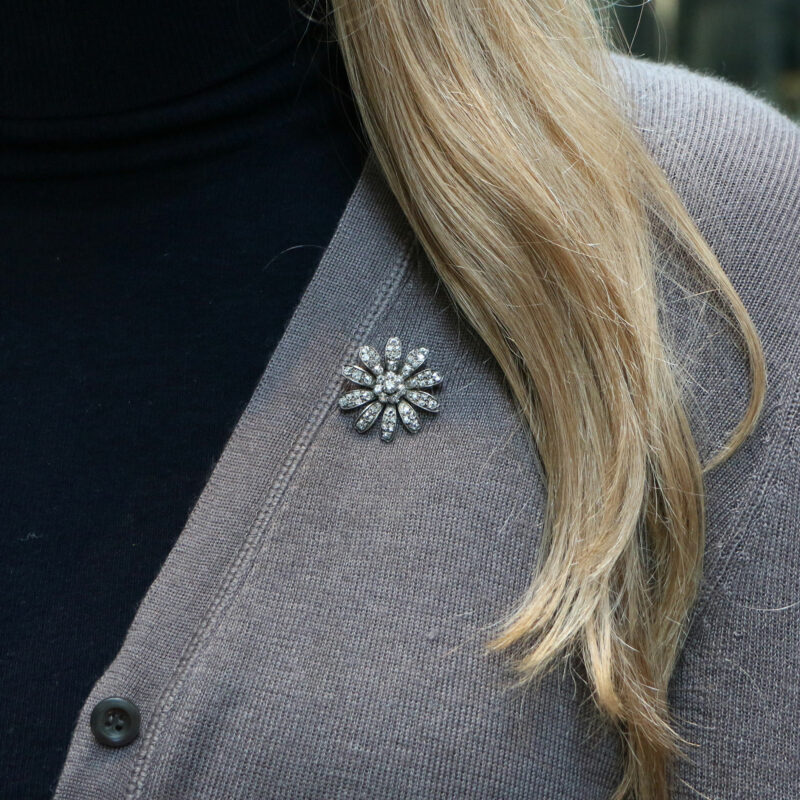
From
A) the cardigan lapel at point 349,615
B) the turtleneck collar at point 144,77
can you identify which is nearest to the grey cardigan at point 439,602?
the cardigan lapel at point 349,615

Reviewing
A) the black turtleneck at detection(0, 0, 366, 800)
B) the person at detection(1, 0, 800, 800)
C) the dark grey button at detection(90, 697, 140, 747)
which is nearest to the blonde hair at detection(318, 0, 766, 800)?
the person at detection(1, 0, 800, 800)

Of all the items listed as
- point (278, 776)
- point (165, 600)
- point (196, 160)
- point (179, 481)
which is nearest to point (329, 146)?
point (196, 160)

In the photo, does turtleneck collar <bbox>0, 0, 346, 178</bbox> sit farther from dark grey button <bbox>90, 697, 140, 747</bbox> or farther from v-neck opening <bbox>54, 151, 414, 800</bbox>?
dark grey button <bbox>90, 697, 140, 747</bbox>

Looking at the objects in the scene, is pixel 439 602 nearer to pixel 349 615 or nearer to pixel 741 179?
pixel 349 615

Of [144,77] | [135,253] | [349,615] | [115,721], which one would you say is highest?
[144,77]

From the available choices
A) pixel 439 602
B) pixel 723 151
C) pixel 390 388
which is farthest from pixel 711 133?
pixel 439 602

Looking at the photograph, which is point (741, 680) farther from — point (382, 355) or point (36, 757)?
point (36, 757)

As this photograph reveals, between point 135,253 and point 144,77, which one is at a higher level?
point 144,77
